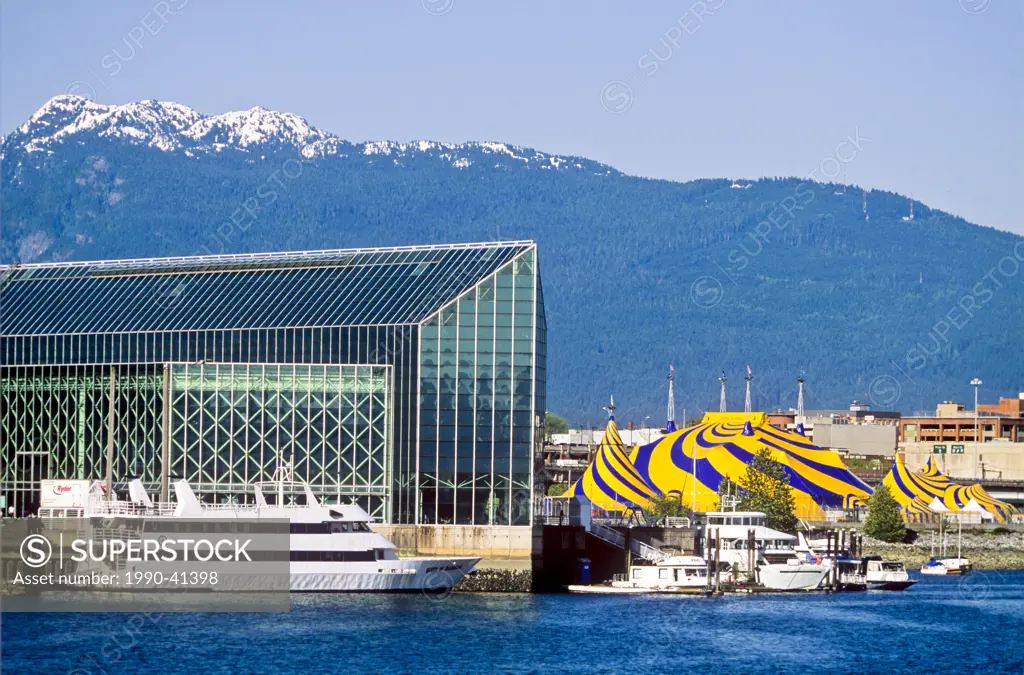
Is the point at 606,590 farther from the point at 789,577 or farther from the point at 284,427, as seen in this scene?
the point at 284,427

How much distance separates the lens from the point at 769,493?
16375cm

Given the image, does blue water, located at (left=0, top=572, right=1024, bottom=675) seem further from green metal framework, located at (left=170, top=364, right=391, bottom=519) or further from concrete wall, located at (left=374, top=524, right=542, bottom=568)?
green metal framework, located at (left=170, top=364, right=391, bottom=519)

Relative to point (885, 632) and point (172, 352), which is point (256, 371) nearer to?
point (172, 352)

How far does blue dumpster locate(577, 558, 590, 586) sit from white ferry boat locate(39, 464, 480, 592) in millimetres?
17906

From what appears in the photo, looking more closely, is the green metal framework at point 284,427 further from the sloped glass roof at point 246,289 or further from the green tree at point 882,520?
the green tree at point 882,520

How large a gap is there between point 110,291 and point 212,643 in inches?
2172

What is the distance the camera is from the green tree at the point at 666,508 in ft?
540

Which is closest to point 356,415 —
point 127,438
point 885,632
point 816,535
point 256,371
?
point 256,371

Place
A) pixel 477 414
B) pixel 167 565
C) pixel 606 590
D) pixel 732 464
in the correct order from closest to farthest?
pixel 167 565 < pixel 477 414 < pixel 606 590 < pixel 732 464

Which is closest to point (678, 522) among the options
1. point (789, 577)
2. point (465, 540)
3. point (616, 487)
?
point (789, 577)

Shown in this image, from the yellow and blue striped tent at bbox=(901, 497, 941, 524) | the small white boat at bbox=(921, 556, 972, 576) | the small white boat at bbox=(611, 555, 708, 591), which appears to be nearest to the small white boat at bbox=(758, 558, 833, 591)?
the small white boat at bbox=(611, 555, 708, 591)

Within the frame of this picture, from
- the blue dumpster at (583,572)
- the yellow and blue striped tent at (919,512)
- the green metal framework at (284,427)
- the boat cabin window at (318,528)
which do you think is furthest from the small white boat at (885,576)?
the yellow and blue striped tent at (919,512)

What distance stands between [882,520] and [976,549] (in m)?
9.88

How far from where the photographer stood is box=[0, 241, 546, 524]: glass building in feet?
392
